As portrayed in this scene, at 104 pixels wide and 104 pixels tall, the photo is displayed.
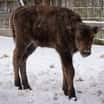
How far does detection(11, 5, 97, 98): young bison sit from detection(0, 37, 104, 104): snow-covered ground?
0.25m

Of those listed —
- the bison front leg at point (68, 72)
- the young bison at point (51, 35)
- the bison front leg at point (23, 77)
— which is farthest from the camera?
the bison front leg at point (23, 77)

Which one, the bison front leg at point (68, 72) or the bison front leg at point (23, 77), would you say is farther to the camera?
the bison front leg at point (23, 77)

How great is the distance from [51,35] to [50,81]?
4.06ft

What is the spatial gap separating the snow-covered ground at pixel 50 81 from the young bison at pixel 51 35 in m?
0.25

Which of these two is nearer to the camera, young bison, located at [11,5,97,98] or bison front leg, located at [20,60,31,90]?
young bison, located at [11,5,97,98]


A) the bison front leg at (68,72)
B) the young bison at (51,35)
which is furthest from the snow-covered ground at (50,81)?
the young bison at (51,35)

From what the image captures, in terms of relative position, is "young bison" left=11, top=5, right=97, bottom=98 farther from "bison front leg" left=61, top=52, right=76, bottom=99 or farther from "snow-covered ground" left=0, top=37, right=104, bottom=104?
"snow-covered ground" left=0, top=37, right=104, bottom=104

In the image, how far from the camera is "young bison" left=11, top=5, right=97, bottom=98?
18.9 feet

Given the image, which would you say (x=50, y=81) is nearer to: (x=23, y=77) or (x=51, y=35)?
(x=23, y=77)

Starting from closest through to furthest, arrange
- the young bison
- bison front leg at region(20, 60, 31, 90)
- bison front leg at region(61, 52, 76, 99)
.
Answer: the young bison < bison front leg at region(61, 52, 76, 99) < bison front leg at region(20, 60, 31, 90)

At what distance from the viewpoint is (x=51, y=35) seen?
20.2 ft

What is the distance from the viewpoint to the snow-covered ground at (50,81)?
A: 5819mm

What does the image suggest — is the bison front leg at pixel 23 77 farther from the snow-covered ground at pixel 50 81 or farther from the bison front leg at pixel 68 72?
the bison front leg at pixel 68 72

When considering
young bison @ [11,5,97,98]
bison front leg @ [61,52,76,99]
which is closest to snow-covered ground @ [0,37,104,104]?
bison front leg @ [61,52,76,99]
